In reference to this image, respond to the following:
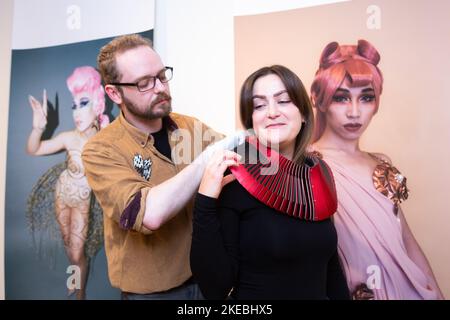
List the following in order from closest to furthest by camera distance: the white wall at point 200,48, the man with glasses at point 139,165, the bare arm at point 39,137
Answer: the man with glasses at point 139,165 → the white wall at point 200,48 → the bare arm at point 39,137

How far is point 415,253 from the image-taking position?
1.61 meters

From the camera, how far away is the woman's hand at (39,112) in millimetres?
1870

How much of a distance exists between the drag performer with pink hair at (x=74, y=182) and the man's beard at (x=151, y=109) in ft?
1.50

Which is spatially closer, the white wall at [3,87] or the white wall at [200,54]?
the white wall at [200,54]

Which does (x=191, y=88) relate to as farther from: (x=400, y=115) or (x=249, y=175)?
(x=400, y=115)

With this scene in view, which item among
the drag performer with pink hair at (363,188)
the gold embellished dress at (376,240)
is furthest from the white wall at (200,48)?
the gold embellished dress at (376,240)

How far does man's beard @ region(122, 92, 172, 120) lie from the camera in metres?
1.39

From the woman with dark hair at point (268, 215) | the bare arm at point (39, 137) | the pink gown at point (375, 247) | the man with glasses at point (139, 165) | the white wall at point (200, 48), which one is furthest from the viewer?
the bare arm at point (39, 137)

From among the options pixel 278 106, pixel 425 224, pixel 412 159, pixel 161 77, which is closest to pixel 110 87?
pixel 161 77

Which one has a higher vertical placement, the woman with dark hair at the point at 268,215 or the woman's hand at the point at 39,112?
the woman's hand at the point at 39,112

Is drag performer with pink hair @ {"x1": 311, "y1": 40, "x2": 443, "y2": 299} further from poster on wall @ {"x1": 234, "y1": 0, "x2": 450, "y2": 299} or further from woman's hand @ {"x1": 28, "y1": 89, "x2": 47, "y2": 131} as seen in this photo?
woman's hand @ {"x1": 28, "y1": 89, "x2": 47, "y2": 131}

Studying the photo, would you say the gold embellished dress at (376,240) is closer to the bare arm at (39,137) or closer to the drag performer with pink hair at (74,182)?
the drag performer with pink hair at (74,182)

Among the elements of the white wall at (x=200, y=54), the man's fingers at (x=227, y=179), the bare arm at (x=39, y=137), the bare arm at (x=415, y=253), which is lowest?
the bare arm at (x=415, y=253)

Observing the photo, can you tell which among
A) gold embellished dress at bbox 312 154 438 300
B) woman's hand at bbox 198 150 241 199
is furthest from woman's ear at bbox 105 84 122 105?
gold embellished dress at bbox 312 154 438 300
